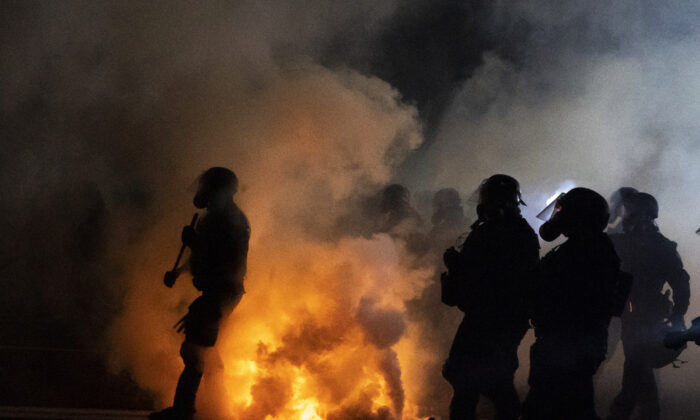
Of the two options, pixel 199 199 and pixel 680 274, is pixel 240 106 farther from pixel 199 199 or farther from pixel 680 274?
pixel 680 274

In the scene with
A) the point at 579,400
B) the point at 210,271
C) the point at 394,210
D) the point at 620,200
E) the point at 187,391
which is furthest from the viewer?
the point at 394,210

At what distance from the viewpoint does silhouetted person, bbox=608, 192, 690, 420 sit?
13.7 feet

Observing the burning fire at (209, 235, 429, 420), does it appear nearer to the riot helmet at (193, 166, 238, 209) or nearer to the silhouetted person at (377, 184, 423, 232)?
the riot helmet at (193, 166, 238, 209)

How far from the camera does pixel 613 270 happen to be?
2.82m

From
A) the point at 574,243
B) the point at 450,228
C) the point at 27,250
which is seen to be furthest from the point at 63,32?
the point at 574,243

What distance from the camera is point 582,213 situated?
9.47 ft

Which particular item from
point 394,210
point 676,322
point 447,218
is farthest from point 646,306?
point 447,218

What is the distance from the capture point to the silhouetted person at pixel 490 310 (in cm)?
304

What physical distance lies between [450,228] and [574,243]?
4.73 meters

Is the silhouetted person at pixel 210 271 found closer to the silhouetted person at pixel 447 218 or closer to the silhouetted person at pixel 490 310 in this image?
the silhouetted person at pixel 490 310

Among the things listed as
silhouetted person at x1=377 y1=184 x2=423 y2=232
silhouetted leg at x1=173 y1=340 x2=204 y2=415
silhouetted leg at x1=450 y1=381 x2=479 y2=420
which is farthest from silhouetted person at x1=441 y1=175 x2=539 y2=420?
silhouetted person at x1=377 y1=184 x2=423 y2=232

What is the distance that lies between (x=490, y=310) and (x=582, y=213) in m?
0.75

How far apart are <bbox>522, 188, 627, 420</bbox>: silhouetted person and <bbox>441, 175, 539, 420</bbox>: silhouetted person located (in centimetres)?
19

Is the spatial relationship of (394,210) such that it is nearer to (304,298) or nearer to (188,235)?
(304,298)
